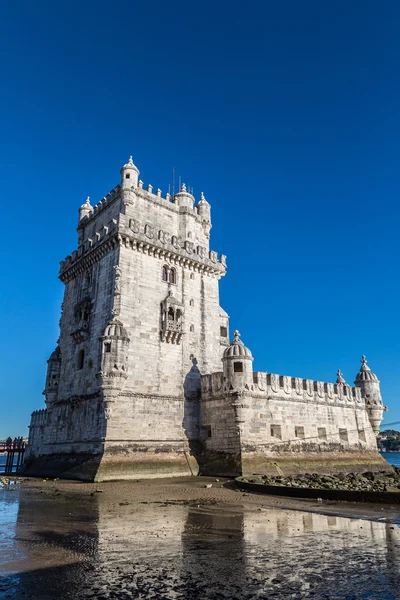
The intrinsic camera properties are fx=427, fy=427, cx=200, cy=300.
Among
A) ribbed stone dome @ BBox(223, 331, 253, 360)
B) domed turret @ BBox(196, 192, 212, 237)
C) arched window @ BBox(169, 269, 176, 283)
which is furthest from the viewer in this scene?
domed turret @ BBox(196, 192, 212, 237)

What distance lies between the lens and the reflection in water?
22.6 ft

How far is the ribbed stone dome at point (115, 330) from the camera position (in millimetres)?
28703

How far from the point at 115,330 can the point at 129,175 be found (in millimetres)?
13083

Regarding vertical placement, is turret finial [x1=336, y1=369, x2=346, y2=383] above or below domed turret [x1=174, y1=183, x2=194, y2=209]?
below

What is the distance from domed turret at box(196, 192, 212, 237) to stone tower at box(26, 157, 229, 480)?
10cm

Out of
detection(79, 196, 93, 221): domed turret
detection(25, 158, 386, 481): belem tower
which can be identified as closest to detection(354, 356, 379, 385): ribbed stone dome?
detection(25, 158, 386, 481): belem tower

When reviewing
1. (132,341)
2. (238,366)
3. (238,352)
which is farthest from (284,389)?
(132,341)

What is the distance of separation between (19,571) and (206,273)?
30.8 m

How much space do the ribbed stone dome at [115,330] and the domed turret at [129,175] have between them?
11343 millimetres

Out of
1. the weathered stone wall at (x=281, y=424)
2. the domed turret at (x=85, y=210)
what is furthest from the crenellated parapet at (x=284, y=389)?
the domed turret at (x=85, y=210)

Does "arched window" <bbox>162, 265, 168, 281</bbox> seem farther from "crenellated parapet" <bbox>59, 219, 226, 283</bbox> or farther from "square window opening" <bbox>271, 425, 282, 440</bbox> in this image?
"square window opening" <bbox>271, 425, 282, 440</bbox>

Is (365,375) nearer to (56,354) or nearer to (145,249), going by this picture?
(145,249)

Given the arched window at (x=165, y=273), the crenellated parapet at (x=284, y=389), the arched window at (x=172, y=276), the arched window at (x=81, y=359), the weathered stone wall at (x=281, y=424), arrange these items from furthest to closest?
the arched window at (x=172, y=276) < the arched window at (x=165, y=273) < the arched window at (x=81, y=359) < the crenellated parapet at (x=284, y=389) < the weathered stone wall at (x=281, y=424)

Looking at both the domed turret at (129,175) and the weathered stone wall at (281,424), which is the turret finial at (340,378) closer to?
the weathered stone wall at (281,424)
